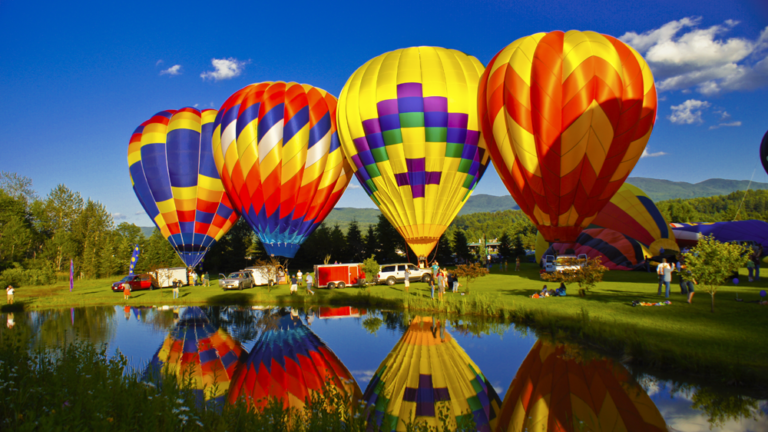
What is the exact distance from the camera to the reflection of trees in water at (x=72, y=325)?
44.4 feet

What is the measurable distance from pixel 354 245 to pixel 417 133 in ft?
113

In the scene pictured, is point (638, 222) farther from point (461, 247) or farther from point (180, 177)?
point (461, 247)

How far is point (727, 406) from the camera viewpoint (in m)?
7.47

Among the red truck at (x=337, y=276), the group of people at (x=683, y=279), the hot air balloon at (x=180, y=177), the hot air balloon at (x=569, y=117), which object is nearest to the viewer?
the group of people at (x=683, y=279)

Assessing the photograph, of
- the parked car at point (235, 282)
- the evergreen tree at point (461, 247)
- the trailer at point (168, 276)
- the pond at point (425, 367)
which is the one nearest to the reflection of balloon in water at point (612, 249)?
the pond at point (425, 367)

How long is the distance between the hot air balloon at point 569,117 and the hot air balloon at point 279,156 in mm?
9648

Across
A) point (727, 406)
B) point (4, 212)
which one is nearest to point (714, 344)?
point (727, 406)

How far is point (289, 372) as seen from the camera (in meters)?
10.4

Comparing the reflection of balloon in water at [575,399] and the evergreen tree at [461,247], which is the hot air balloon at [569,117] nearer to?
the reflection of balloon in water at [575,399]

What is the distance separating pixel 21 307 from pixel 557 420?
24.8 m

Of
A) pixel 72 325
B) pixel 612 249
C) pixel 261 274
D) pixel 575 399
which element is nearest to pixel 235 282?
pixel 261 274

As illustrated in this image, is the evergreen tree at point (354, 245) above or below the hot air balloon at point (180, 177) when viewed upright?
below

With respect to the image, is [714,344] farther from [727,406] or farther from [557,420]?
[557,420]

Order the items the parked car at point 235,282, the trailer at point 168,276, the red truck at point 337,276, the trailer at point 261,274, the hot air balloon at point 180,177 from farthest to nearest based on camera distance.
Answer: the trailer at point 168,276 → the trailer at point 261,274 → the parked car at point 235,282 → the hot air balloon at point 180,177 → the red truck at point 337,276
